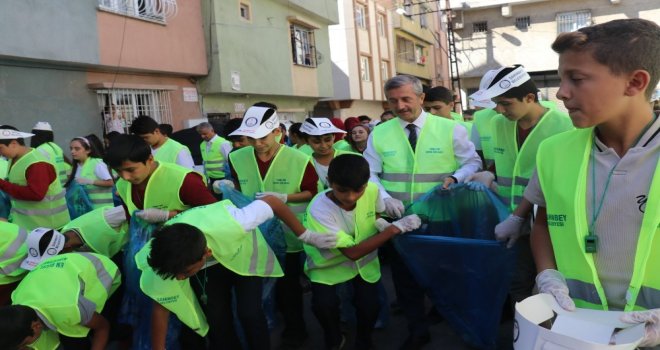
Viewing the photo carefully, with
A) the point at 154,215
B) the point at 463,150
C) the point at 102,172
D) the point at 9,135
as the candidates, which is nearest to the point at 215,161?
the point at 102,172

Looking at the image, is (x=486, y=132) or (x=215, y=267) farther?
(x=486, y=132)

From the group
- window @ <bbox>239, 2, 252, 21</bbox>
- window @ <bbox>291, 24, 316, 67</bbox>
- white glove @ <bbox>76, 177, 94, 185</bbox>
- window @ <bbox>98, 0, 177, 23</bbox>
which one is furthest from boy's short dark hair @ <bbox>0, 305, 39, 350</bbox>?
window @ <bbox>291, 24, 316, 67</bbox>

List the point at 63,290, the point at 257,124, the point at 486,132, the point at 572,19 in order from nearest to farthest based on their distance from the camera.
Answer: the point at 63,290, the point at 257,124, the point at 486,132, the point at 572,19

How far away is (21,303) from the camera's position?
9.05 feet

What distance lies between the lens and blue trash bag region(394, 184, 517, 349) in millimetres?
2867

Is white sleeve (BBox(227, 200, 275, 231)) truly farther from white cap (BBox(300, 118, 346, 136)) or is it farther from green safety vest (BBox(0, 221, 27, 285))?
green safety vest (BBox(0, 221, 27, 285))

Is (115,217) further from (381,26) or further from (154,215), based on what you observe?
(381,26)

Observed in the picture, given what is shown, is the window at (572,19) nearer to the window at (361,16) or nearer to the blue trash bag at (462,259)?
the window at (361,16)

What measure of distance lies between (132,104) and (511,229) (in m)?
9.29

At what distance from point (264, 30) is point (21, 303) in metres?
12.6

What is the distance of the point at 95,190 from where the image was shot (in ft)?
19.8

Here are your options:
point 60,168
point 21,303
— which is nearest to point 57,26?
point 60,168

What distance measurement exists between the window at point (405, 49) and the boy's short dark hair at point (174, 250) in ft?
82.2

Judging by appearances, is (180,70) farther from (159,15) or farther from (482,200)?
(482,200)
